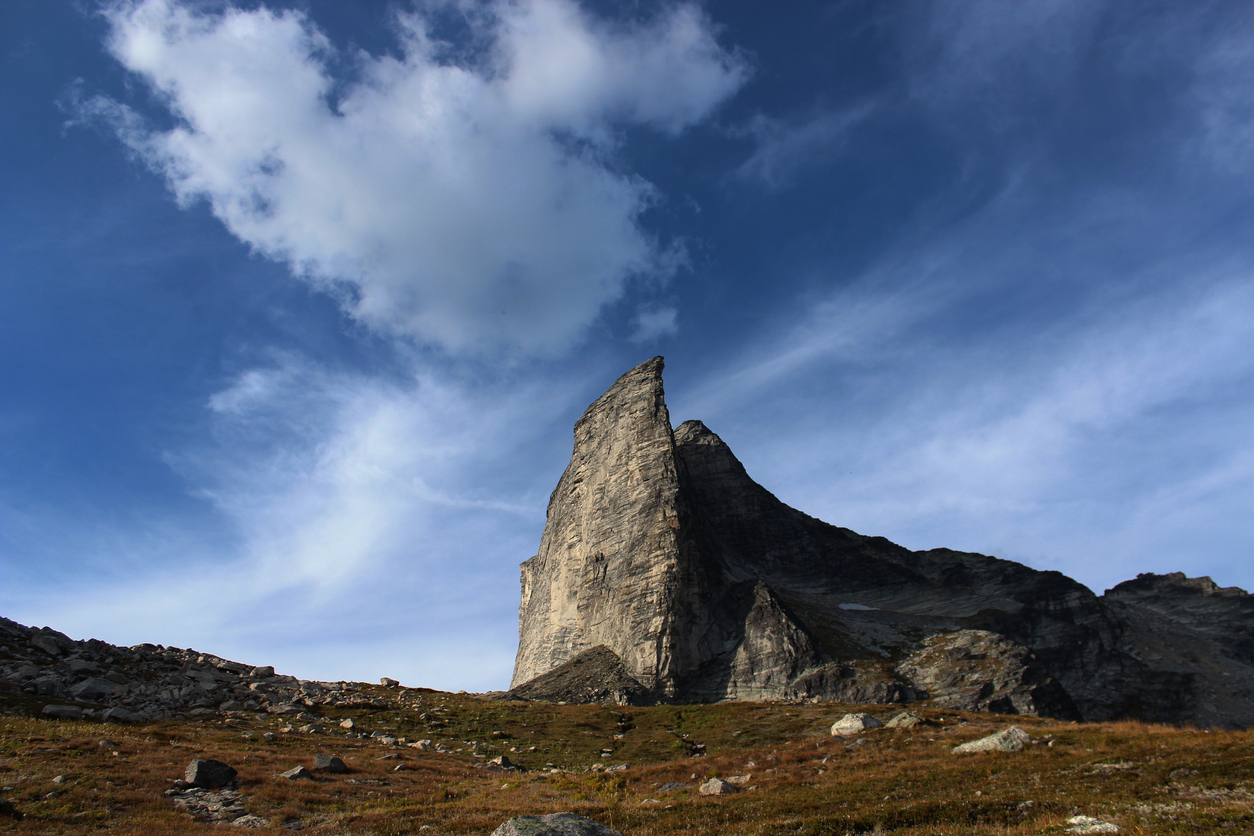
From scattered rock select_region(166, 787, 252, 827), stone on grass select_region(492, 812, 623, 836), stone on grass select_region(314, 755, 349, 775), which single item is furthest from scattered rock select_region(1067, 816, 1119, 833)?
stone on grass select_region(314, 755, 349, 775)

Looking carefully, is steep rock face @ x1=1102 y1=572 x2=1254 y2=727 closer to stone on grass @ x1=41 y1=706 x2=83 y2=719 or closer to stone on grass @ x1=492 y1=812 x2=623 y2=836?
stone on grass @ x1=492 y1=812 x2=623 y2=836

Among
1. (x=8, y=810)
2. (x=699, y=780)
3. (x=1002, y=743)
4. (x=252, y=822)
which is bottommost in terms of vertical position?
(x=699, y=780)

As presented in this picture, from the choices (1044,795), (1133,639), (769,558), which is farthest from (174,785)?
(1133,639)

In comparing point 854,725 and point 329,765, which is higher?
point 329,765

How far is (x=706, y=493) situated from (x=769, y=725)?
87.7 meters

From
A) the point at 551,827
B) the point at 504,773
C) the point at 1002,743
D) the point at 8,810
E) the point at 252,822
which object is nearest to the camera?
the point at 551,827

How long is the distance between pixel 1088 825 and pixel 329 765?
27.7 metres

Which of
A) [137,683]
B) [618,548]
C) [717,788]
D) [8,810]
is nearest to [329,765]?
[8,810]

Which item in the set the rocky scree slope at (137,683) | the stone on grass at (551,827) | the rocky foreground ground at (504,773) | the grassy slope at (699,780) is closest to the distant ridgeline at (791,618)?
the rocky scree slope at (137,683)

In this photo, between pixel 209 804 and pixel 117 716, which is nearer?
pixel 209 804

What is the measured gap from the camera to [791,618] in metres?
85.9

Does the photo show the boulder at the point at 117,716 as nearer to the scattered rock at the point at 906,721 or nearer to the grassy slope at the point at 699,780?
the grassy slope at the point at 699,780

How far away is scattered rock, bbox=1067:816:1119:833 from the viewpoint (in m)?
12.4

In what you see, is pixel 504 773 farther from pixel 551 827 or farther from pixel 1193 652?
pixel 1193 652
